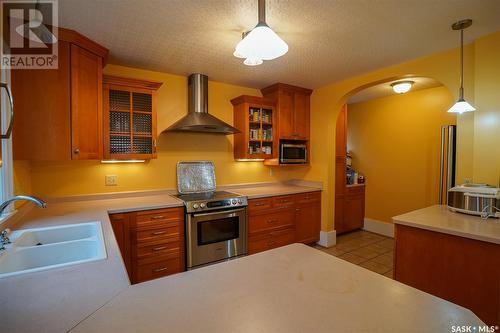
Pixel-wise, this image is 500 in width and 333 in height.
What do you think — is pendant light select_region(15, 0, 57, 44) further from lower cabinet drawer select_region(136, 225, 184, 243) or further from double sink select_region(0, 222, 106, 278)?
lower cabinet drawer select_region(136, 225, 184, 243)

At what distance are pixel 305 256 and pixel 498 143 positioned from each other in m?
2.11

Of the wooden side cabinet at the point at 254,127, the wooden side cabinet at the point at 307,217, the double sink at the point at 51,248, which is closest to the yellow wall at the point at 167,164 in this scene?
the wooden side cabinet at the point at 254,127

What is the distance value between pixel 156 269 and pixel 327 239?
8.11 ft

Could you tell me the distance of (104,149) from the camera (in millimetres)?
2402

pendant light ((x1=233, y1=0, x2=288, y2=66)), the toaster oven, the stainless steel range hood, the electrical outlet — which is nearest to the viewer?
pendant light ((x1=233, y1=0, x2=288, y2=66))

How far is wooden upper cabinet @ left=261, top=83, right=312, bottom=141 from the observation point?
360 cm

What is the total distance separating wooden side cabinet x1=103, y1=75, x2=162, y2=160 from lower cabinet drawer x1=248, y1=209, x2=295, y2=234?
1443 millimetres

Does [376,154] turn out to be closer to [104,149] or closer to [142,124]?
[142,124]

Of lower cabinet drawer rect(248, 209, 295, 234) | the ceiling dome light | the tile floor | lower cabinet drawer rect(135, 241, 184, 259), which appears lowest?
the tile floor

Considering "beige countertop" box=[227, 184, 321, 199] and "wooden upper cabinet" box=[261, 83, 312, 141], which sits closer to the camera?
"beige countertop" box=[227, 184, 321, 199]

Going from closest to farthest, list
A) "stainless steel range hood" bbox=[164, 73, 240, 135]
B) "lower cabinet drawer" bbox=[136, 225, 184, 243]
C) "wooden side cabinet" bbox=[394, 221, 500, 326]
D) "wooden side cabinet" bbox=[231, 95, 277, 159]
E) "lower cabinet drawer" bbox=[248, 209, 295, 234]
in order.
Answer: "wooden side cabinet" bbox=[394, 221, 500, 326] < "lower cabinet drawer" bbox=[136, 225, 184, 243] < "stainless steel range hood" bbox=[164, 73, 240, 135] < "lower cabinet drawer" bbox=[248, 209, 295, 234] < "wooden side cabinet" bbox=[231, 95, 277, 159]

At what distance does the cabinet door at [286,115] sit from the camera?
3.61 m

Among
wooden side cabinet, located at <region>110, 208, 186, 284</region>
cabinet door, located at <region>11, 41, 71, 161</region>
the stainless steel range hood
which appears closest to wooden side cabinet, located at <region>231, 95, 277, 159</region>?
the stainless steel range hood

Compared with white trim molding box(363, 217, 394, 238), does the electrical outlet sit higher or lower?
higher
